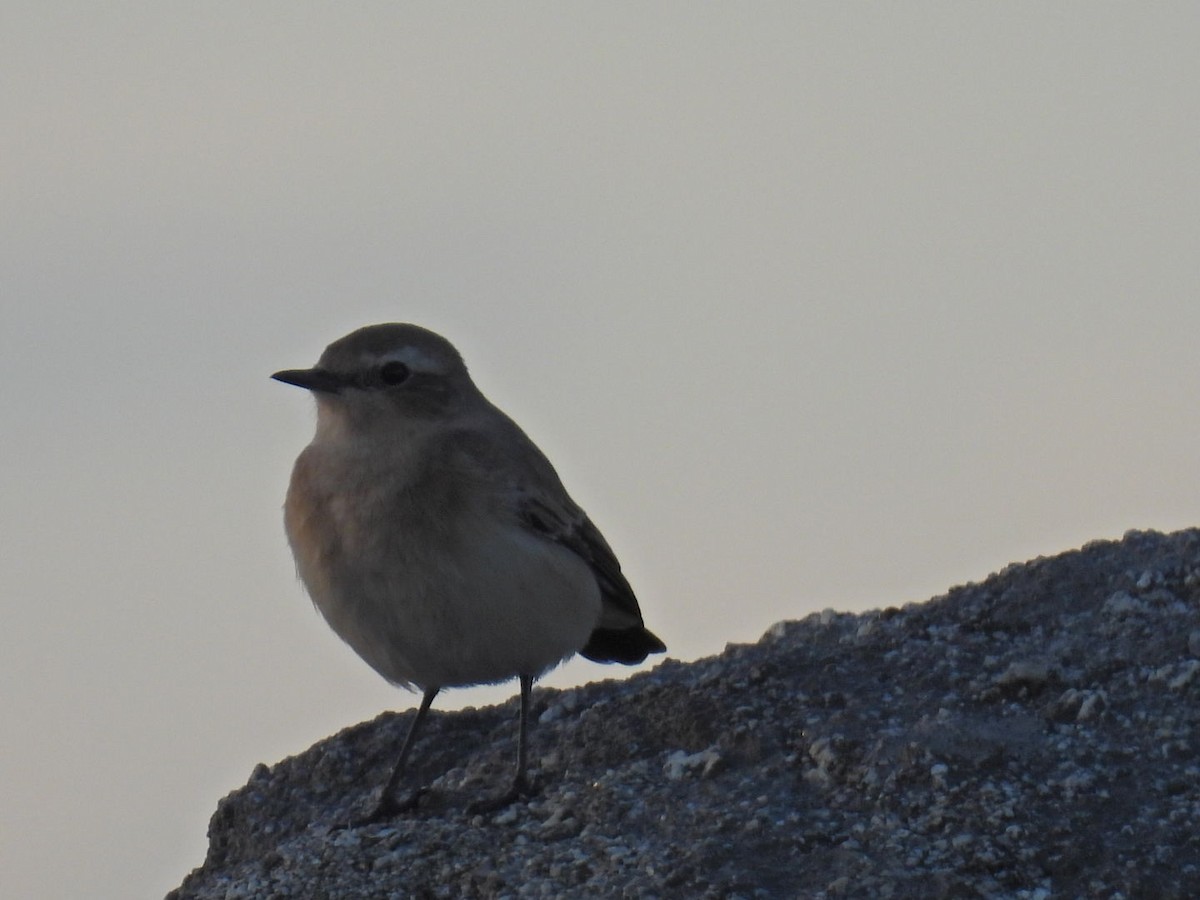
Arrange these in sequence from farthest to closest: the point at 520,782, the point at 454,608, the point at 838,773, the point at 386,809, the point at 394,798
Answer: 1. the point at 454,608
2. the point at 394,798
3. the point at 386,809
4. the point at 520,782
5. the point at 838,773

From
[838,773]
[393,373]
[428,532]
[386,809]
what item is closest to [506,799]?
[386,809]

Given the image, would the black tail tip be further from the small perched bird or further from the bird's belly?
the bird's belly

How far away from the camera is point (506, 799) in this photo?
822 cm

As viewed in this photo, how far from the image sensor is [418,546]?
879cm

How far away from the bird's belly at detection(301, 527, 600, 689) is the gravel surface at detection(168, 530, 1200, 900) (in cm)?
45

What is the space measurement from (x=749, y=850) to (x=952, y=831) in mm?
764

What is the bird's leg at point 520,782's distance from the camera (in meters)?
8.18

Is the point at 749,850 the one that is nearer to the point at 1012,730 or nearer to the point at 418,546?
the point at 1012,730

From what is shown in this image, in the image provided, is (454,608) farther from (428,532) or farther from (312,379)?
(312,379)

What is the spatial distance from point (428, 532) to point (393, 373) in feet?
3.51

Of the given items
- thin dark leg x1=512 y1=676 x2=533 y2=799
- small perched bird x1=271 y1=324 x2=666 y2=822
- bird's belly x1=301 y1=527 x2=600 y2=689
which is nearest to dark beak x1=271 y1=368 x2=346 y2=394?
small perched bird x1=271 y1=324 x2=666 y2=822

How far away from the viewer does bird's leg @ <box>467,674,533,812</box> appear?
26.8 feet

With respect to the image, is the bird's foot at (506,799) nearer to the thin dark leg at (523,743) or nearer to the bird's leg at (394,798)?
the thin dark leg at (523,743)

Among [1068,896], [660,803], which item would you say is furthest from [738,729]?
[1068,896]
